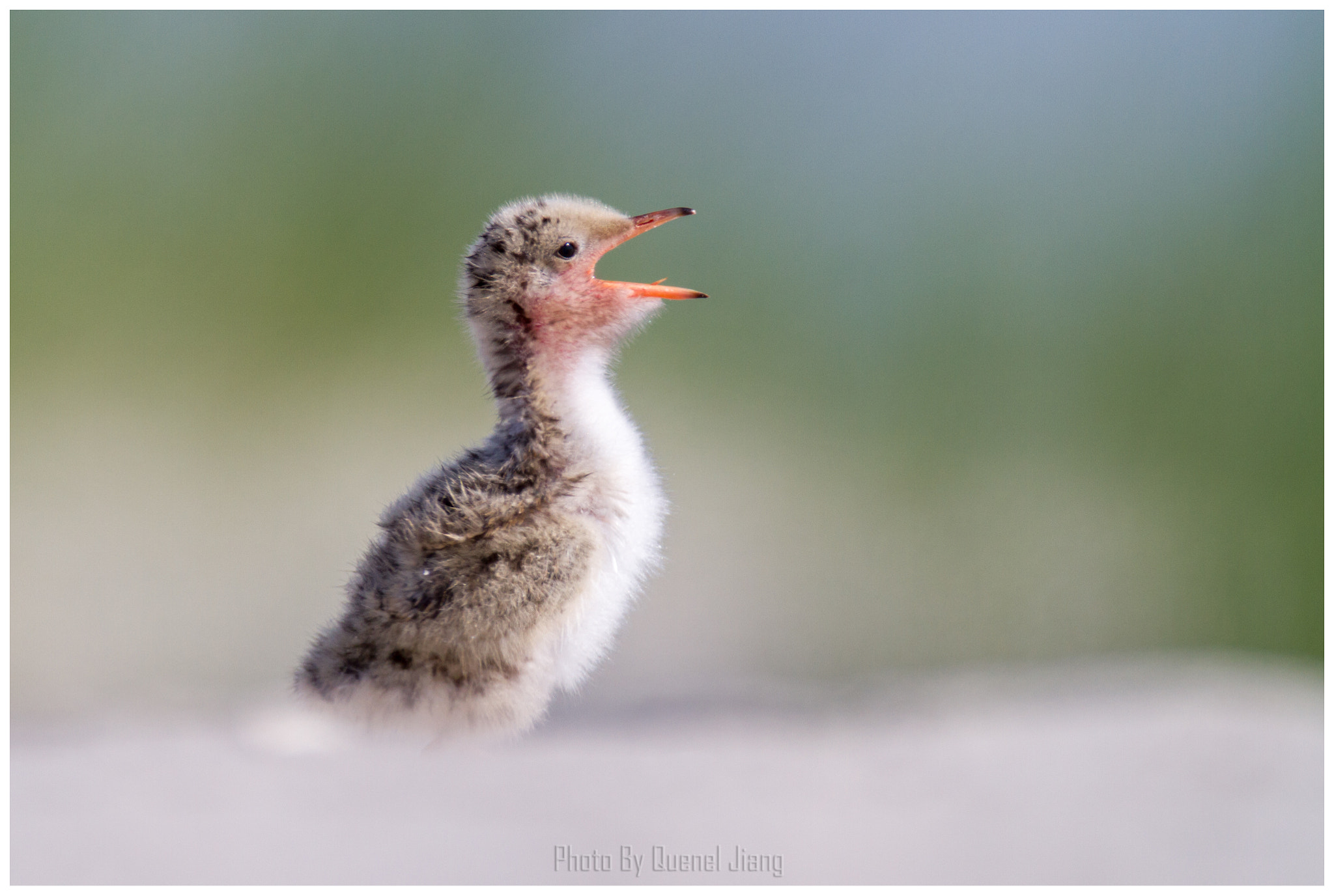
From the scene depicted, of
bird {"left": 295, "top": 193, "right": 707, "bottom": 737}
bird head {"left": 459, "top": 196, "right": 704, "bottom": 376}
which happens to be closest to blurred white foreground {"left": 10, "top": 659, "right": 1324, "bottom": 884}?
bird {"left": 295, "top": 193, "right": 707, "bottom": 737}

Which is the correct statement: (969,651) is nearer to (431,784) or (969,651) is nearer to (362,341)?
(362,341)

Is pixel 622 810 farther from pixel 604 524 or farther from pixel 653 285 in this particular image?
pixel 653 285

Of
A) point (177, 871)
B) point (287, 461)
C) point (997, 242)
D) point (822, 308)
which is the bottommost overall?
point (177, 871)

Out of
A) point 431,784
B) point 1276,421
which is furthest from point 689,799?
point 1276,421

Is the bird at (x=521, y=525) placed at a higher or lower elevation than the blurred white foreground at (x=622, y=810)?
higher

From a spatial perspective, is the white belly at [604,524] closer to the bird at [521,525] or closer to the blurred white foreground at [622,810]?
the bird at [521,525]

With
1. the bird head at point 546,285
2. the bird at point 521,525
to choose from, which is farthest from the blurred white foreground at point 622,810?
the bird head at point 546,285

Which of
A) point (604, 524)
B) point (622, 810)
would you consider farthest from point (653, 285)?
point (622, 810)
